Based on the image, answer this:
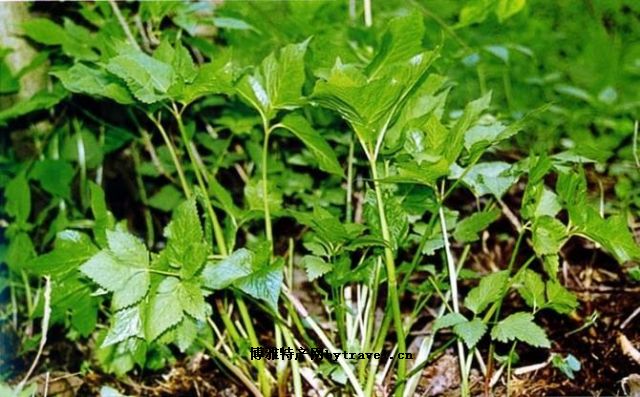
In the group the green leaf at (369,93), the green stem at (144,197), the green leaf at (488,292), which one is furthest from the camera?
the green stem at (144,197)

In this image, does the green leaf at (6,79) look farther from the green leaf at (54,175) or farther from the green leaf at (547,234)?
the green leaf at (547,234)

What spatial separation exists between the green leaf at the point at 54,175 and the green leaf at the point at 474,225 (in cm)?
71

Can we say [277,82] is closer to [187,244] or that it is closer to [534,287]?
[187,244]

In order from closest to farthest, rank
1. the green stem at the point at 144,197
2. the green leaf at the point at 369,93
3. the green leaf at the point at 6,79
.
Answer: the green leaf at the point at 369,93
the green leaf at the point at 6,79
the green stem at the point at 144,197

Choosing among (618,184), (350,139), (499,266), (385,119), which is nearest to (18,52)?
(350,139)

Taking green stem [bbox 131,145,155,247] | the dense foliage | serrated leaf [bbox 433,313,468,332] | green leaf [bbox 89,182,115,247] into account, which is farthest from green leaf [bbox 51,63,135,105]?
serrated leaf [bbox 433,313,468,332]

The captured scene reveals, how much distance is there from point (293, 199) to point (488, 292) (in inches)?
23.2

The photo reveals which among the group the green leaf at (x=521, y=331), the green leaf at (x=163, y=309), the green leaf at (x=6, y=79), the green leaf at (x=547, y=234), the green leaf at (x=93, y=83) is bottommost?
the green leaf at (x=521, y=331)

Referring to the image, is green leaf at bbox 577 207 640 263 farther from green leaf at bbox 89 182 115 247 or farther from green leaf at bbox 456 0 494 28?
green leaf at bbox 89 182 115 247

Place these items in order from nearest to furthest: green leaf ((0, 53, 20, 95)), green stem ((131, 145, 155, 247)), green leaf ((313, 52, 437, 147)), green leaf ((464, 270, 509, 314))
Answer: green leaf ((313, 52, 437, 147)) → green leaf ((464, 270, 509, 314)) → green leaf ((0, 53, 20, 95)) → green stem ((131, 145, 155, 247))

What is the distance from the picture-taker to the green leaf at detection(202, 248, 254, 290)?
2.69 feet

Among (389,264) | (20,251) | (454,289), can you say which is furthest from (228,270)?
(20,251)

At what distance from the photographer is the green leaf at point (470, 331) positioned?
2.62 feet

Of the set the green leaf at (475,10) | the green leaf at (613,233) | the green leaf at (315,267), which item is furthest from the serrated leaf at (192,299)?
the green leaf at (475,10)
